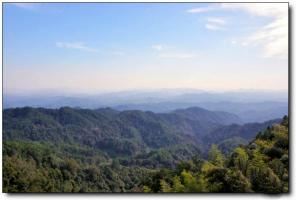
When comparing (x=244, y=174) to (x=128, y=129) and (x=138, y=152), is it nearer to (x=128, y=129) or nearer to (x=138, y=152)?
(x=138, y=152)

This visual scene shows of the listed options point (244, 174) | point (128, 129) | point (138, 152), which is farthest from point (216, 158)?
point (128, 129)

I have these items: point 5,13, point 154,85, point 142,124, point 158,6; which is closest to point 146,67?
point 154,85

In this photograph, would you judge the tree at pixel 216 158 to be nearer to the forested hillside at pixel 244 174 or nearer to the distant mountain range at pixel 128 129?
the forested hillside at pixel 244 174

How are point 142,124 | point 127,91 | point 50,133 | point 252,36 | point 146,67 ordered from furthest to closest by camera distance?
point 142,124
point 50,133
point 127,91
point 146,67
point 252,36

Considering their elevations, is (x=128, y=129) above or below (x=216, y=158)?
below

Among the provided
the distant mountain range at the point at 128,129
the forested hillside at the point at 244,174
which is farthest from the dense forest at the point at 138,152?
the distant mountain range at the point at 128,129

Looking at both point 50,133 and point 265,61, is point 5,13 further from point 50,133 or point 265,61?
point 50,133

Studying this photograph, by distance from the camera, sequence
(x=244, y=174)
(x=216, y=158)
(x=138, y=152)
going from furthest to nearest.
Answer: (x=138, y=152) < (x=216, y=158) < (x=244, y=174)

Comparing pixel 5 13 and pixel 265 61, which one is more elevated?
pixel 5 13
